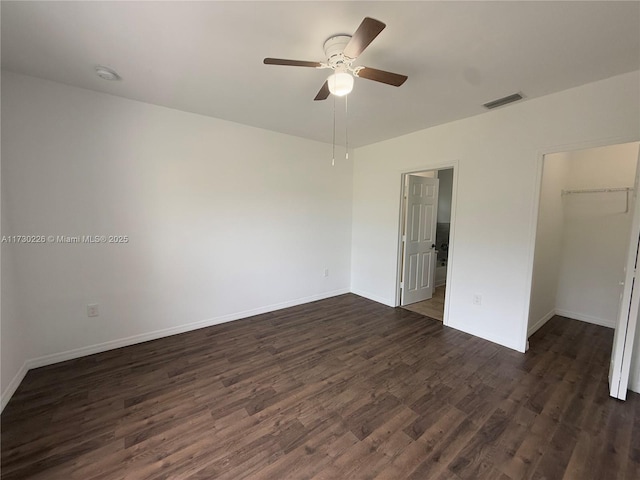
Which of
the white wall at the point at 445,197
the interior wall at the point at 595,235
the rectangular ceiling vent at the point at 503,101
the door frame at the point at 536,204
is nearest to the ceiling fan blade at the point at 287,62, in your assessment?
the rectangular ceiling vent at the point at 503,101

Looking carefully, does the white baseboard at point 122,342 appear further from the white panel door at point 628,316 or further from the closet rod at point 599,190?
the closet rod at point 599,190

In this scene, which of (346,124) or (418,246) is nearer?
(346,124)

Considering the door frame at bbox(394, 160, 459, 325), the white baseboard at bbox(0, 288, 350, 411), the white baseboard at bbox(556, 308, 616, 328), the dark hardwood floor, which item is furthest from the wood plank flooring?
the white baseboard at bbox(0, 288, 350, 411)

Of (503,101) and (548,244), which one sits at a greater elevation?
(503,101)

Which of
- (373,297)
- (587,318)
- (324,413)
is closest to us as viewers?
(324,413)

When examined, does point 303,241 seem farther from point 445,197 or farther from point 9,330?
point 445,197

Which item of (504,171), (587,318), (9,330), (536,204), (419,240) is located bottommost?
(587,318)

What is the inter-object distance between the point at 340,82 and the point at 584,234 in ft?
13.7

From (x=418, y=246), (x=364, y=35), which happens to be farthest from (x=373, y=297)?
(x=364, y=35)

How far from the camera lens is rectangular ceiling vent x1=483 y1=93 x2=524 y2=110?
251cm

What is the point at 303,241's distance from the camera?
4207mm

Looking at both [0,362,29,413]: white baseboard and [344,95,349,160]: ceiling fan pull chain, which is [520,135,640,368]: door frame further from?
[0,362,29,413]: white baseboard

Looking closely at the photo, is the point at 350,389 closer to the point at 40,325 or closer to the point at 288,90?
the point at 288,90

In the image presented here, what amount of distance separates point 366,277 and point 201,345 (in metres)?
2.83
